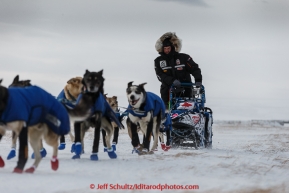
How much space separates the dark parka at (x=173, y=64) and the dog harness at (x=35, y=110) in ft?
18.2

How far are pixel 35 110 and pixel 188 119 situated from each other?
221 inches

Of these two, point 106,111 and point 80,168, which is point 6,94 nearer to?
point 80,168

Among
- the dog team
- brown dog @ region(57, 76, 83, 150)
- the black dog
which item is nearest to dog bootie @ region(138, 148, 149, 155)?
the dog team

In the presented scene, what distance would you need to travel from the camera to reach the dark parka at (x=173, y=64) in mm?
11656

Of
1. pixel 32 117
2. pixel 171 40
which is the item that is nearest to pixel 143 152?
pixel 171 40

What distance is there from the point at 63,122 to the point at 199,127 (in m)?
5.33

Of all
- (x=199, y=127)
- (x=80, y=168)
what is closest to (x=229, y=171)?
(x=80, y=168)

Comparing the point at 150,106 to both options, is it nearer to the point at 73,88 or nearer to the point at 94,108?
the point at 73,88

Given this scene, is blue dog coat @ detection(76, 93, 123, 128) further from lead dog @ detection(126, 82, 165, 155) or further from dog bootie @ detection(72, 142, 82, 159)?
lead dog @ detection(126, 82, 165, 155)

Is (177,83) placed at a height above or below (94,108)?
above

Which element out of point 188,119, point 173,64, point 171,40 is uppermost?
point 171,40

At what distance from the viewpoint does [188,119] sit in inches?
444

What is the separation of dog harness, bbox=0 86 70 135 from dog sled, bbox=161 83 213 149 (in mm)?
4750

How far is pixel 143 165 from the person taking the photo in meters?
7.04
